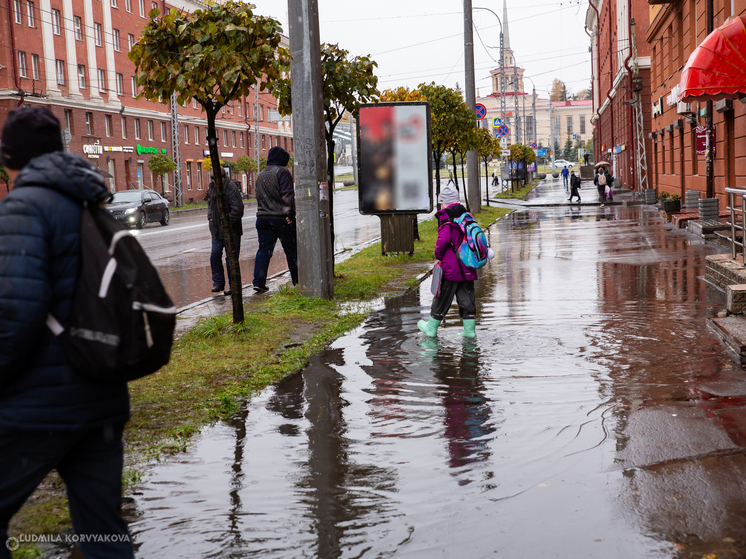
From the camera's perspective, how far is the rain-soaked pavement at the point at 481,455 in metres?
3.67

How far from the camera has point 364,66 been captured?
39.6ft

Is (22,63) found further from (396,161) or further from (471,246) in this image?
(471,246)

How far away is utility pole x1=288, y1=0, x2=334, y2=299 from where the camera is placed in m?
10.3

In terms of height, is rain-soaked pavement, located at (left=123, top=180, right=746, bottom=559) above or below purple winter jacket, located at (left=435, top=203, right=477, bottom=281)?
below

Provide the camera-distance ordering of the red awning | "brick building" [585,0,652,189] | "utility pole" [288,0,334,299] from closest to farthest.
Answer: "utility pole" [288,0,334,299], the red awning, "brick building" [585,0,652,189]

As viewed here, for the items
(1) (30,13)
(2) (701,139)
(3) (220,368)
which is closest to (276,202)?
(3) (220,368)

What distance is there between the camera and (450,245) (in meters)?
7.91

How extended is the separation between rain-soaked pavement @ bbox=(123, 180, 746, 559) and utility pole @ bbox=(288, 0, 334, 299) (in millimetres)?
2106

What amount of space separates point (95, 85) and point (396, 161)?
39.9 metres

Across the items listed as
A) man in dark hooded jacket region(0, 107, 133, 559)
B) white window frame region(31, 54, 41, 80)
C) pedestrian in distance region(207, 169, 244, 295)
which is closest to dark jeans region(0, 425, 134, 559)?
man in dark hooded jacket region(0, 107, 133, 559)

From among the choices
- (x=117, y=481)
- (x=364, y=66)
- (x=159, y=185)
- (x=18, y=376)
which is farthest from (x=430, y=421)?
(x=159, y=185)

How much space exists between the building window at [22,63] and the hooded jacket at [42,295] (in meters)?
45.2

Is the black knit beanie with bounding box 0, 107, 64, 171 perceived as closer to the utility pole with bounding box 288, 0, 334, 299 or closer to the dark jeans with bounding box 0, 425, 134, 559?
the dark jeans with bounding box 0, 425, 134, 559

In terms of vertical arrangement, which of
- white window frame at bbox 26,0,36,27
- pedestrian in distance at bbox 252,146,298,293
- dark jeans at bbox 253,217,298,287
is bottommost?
dark jeans at bbox 253,217,298,287
